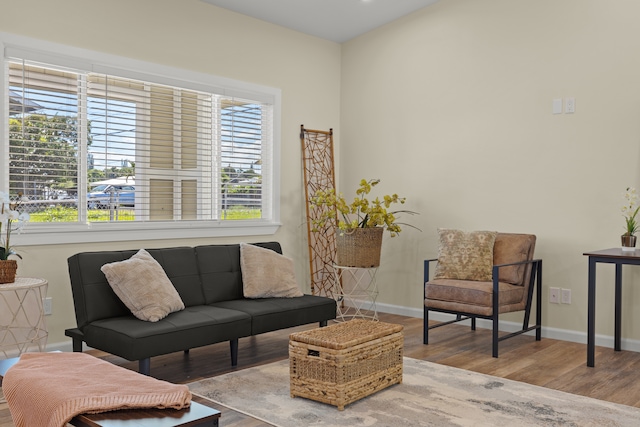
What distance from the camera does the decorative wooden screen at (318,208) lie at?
5855 millimetres

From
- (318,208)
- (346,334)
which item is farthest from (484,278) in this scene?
(318,208)

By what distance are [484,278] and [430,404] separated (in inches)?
66.1

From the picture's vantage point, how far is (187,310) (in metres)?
3.86

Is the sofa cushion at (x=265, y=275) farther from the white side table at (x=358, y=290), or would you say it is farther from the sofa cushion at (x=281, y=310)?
the white side table at (x=358, y=290)

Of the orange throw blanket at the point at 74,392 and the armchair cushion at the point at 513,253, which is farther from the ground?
the armchair cushion at the point at 513,253

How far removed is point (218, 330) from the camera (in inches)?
142

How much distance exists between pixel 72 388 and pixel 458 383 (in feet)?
7.39

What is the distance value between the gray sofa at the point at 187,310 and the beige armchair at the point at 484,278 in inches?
34.0

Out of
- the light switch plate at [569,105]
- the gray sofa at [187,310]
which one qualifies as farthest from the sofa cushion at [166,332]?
the light switch plate at [569,105]

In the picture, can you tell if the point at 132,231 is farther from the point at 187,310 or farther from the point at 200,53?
the point at 200,53

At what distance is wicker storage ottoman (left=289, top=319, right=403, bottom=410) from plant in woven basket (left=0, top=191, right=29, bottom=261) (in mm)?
1712

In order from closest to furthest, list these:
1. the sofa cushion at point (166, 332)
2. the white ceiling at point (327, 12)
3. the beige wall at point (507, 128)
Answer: the sofa cushion at point (166, 332) < the beige wall at point (507, 128) < the white ceiling at point (327, 12)

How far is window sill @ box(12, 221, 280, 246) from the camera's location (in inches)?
156

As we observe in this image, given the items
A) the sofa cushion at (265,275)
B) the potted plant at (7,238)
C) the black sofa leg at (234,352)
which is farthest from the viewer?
the sofa cushion at (265,275)
